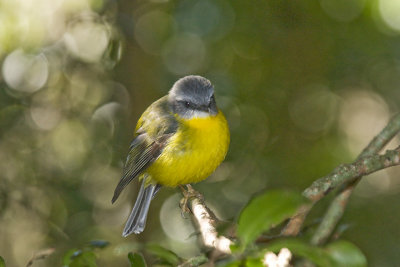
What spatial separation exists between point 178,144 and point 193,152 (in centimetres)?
12

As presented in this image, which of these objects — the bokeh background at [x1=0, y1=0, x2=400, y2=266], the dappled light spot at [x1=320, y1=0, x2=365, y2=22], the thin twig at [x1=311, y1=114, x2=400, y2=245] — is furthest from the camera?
the bokeh background at [x1=0, y1=0, x2=400, y2=266]

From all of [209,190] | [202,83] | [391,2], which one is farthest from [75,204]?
[391,2]

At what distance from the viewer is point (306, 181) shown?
15.9 feet

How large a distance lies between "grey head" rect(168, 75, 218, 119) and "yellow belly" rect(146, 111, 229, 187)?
7cm

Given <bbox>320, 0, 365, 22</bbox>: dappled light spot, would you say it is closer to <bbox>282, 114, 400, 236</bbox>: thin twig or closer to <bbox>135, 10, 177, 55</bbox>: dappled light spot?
<bbox>135, 10, 177, 55</bbox>: dappled light spot

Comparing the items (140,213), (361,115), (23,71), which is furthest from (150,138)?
(361,115)

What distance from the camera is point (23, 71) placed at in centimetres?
489

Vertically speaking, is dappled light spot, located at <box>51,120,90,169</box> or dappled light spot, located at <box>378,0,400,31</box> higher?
dappled light spot, located at <box>51,120,90,169</box>

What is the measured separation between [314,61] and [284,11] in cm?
59

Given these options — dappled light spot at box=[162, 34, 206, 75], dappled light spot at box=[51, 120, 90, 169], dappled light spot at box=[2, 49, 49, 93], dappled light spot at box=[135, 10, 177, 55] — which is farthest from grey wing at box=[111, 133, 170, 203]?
dappled light spot at box=[2, 49, 49, 93]

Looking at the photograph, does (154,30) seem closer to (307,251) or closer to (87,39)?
(87,39)

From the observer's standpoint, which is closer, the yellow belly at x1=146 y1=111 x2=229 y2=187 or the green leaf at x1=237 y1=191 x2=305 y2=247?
the green leaf at x1=237 y1=191 x2=305 y2=247

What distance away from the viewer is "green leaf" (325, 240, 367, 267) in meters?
1.03

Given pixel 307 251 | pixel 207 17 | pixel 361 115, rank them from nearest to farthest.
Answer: pixel 307 251 → pixel 207 17 → pixel 361 115
